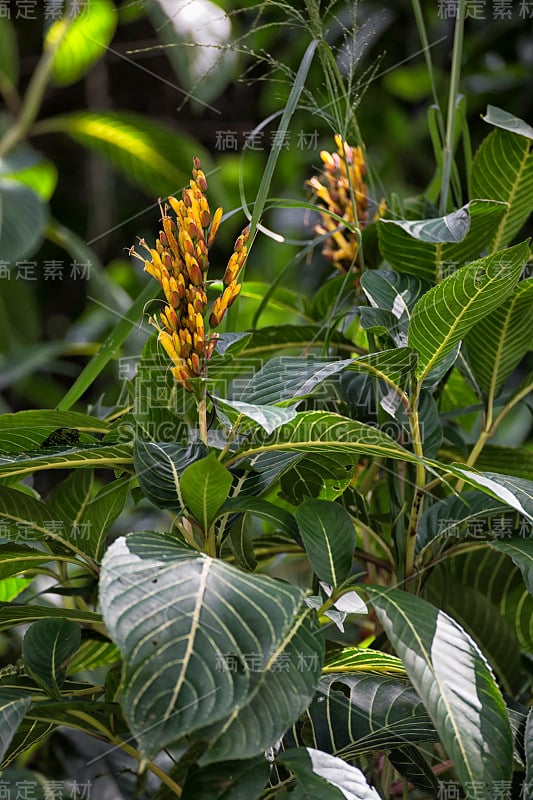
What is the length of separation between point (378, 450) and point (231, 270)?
0.44 feet

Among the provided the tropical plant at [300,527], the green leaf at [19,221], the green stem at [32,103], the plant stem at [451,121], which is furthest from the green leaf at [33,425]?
the green stem at [32,103]

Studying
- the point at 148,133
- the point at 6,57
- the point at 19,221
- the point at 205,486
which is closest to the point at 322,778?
the point at 205,486

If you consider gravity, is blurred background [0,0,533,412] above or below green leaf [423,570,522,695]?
above

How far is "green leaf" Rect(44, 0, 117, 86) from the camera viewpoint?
1.50m

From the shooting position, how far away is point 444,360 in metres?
0.55

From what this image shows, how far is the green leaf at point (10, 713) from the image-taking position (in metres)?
0.44

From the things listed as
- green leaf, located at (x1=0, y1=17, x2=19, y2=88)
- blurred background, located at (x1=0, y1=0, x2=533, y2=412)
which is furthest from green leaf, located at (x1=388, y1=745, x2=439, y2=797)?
green leaf, located at (x1=0, y1=17, x2=19, y2=88)

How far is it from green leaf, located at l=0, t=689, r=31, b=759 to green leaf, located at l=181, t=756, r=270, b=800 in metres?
0.09

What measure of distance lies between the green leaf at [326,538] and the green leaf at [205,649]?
0.05m

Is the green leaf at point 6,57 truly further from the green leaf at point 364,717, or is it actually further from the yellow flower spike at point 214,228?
the green leaf at point 364,717

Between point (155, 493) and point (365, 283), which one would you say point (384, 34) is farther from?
point (155, 493)

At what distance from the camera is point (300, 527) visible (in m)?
0.48

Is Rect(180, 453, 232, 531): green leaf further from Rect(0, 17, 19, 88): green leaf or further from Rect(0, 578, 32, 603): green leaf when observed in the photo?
Rect(0, 17, 19, 88): green leaf

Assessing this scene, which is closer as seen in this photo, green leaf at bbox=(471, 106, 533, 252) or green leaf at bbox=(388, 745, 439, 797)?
green leaf at bbox=(388, 745, 439, 797)
